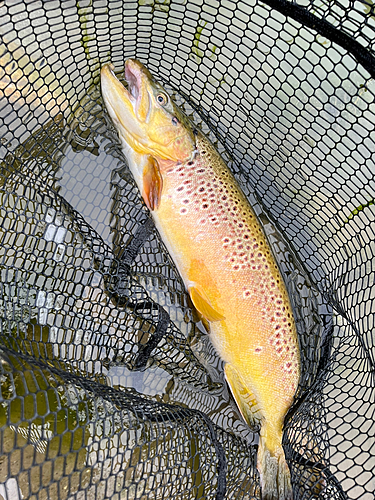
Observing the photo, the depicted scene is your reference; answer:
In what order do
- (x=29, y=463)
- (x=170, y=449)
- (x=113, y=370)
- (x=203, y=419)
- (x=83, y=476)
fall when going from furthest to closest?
1. (x=113, y=370)
2. (x=203, y=419)
3. (x=170, y=449)
4. (x=83, y=476)
5. (x=29, y=463)

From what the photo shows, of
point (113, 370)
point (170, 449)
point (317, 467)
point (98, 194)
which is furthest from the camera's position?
point (98, 194)

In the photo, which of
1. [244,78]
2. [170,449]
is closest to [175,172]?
[244,78]

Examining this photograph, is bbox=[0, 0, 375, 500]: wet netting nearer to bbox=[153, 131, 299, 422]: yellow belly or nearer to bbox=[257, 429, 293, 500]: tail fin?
bbox=[257, 429, 293, 500]: tail fin

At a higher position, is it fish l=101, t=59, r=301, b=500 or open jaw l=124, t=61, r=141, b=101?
open jaw l=124, t=61, r=141, b=101

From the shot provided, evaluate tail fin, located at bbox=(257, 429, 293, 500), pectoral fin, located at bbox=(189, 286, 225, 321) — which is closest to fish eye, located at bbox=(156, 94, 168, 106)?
pectoral fin, located at bbox=(189, 286, 225, 321)

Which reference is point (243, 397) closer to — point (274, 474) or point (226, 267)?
point (274, 474)

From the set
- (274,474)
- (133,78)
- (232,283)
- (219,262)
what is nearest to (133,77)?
(133,78)

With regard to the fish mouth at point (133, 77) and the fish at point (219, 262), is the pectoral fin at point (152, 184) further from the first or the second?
the fish mouth at point (133, 77)

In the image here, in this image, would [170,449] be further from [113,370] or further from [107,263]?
[107,263]
